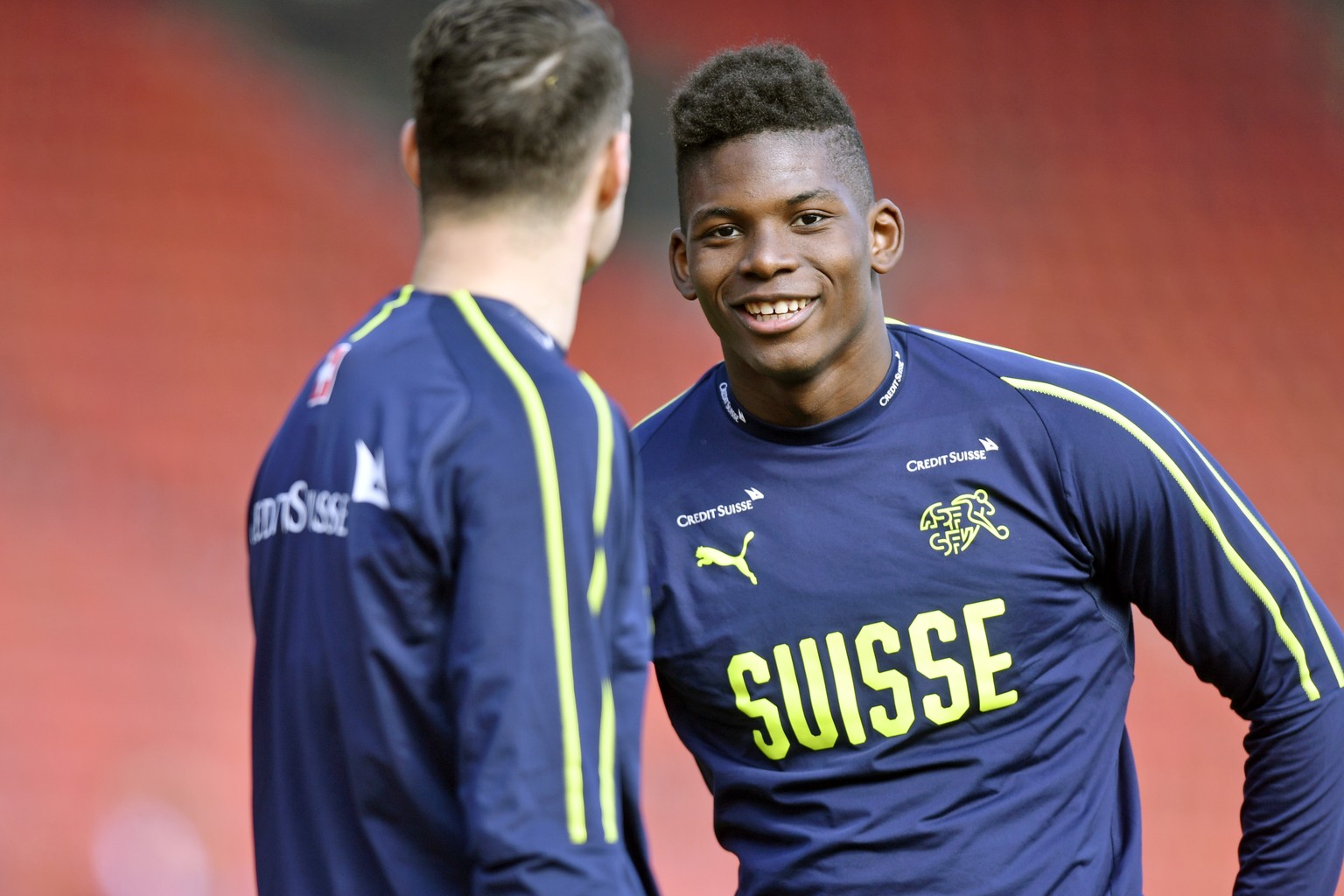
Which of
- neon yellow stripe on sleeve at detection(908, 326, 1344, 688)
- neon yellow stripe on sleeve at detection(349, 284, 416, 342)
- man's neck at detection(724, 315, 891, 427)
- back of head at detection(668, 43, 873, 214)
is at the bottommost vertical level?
neon yellow stripe on sleeve at detection(908, 326, 1344, 688)

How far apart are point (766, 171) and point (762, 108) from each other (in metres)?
0.11

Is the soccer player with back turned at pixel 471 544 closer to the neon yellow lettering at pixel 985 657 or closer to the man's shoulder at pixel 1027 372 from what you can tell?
the neon yellow lettering at pixel 985 657

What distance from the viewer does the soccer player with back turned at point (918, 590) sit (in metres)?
2.20

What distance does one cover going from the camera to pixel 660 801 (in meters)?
5.06

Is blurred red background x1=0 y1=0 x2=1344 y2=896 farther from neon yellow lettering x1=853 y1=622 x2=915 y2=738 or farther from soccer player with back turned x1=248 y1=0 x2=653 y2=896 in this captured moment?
soccer player with back turned x1=248 y1=0 x2=653 y2=896

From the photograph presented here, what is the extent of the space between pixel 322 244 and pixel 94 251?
0.73m

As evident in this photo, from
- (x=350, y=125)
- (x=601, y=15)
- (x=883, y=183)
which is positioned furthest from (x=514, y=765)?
(x=883, y=183)

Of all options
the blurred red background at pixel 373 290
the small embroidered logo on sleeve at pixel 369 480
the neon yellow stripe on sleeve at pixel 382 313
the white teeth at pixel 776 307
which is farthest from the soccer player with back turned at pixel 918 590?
the blurred red background at pixel 373 290

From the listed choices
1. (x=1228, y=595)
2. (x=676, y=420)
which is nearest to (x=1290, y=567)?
(x=1228, y=595)

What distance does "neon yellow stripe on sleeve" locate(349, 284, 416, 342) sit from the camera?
153cm

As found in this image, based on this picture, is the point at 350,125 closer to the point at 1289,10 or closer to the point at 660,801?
the point at 660,801

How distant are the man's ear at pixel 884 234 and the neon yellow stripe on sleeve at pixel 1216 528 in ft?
1.26

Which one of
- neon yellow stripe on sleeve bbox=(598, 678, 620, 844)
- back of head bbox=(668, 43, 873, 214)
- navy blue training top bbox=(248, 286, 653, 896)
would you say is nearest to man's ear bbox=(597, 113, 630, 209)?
navy blue training top bbox=(248, 286, 653, 896)

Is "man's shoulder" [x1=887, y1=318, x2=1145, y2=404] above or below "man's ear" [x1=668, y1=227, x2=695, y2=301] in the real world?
below
